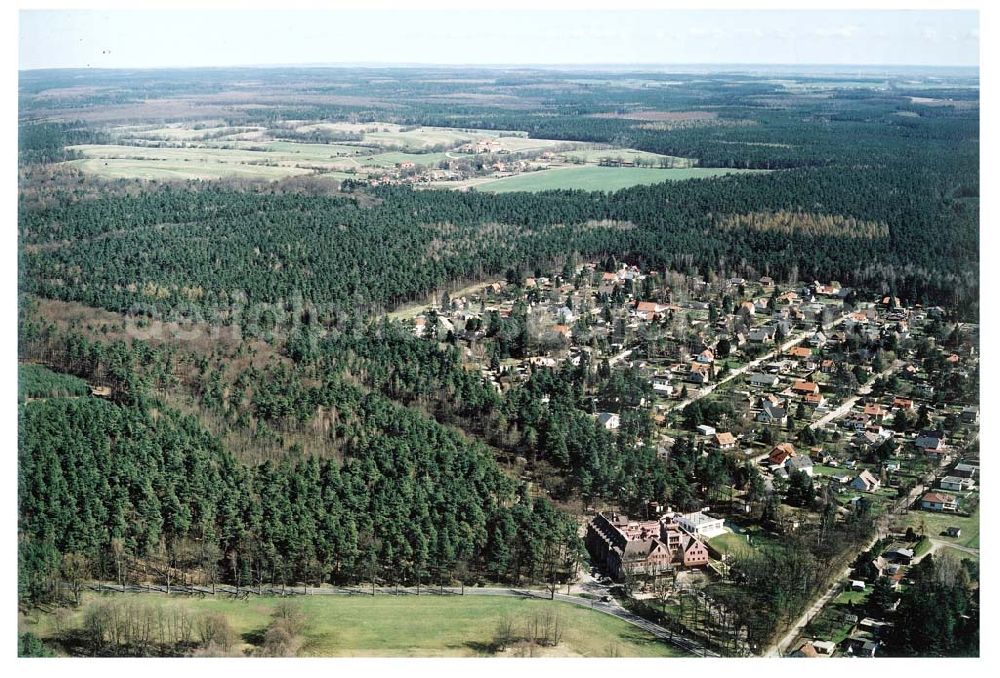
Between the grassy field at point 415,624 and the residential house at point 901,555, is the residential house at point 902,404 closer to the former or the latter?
the residential house at point 901,555

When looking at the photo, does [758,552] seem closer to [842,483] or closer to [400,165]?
[842,483]

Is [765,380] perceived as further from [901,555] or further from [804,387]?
[901,555]

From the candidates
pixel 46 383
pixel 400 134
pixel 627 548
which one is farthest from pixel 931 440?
pixel 400 134

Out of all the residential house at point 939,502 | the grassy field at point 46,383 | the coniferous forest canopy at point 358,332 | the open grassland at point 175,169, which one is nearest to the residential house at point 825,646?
the coniferous forest canopy at point 358,332

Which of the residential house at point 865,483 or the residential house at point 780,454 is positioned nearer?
the residential house at point 865,483

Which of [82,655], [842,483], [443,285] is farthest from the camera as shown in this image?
[443,285]
